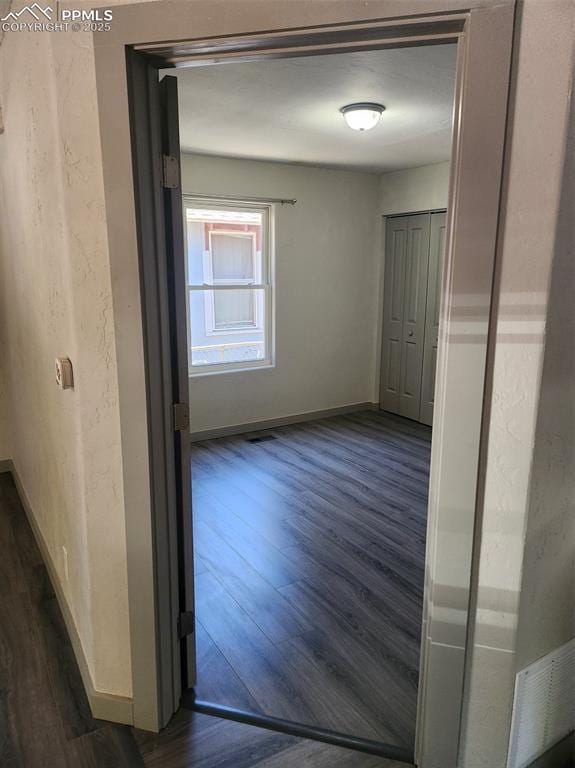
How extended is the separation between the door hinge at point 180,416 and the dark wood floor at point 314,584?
101cm

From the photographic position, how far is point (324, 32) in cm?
118

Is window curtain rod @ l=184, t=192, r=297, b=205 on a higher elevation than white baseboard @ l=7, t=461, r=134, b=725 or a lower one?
higher

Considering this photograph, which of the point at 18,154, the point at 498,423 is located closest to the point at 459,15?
the point at 498,423

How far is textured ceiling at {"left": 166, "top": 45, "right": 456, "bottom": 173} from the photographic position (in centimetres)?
233

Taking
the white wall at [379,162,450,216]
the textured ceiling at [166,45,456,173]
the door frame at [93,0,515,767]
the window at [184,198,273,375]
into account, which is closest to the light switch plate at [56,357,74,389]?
the door frame at [93,0,515,767]

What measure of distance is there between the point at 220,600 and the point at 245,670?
1.49 ft

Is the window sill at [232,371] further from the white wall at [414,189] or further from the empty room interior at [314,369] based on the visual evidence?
the white wall at [414,189]

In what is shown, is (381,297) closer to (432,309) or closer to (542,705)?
(432,309)

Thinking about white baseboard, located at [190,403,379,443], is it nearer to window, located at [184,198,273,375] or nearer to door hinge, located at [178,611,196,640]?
window, located at [184,198,273,375]

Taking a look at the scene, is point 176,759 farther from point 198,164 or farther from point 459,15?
point 198,164

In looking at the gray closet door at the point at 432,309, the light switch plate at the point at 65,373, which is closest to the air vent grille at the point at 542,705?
the light switch plate at the point at 65,373

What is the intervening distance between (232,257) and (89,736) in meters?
3.82

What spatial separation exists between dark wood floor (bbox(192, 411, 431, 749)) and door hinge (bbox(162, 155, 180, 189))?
175cm

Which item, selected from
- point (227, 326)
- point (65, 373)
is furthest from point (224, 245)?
point (65, 373)
